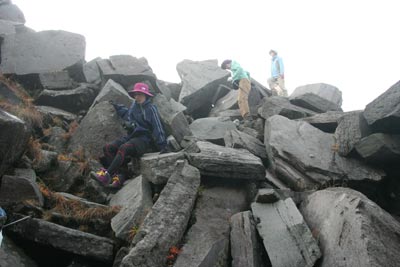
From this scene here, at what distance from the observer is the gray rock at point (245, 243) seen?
6852 mm

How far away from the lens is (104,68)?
632 inches

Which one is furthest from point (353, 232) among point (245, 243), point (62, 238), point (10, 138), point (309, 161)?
point (10, 138)

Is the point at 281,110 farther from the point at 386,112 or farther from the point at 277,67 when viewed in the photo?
the point at 277,67

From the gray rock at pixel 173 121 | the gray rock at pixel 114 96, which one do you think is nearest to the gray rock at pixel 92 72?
the gray rock at pixel 114 96

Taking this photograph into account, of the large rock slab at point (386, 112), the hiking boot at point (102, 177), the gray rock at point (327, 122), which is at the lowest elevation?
the hiking boot at point (102, 177)

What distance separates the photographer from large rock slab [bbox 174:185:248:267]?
686cm

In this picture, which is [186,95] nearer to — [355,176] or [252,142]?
[252,142]

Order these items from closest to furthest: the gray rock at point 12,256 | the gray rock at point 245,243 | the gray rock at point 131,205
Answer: the gray rock at point 12,256
the gray rock at point 245,243
the gray rock at point 131,205

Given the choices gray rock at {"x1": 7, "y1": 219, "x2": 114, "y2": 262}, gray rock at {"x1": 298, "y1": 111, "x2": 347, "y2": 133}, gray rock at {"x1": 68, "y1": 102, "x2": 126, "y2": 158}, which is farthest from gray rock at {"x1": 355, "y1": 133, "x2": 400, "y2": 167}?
gray rock at {"x1": 68, "y1": 102, "x2": 126, "y2": 158}

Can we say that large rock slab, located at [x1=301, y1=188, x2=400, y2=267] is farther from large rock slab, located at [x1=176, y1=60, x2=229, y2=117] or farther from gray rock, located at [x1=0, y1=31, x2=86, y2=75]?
gray rock, located at [x1=0, y1=31, x2=86, y2=75]

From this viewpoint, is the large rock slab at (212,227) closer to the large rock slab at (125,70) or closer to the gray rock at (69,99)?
the gray rock at (69,99)

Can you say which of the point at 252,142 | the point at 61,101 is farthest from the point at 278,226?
the point at 61,101

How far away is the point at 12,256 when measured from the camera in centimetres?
643

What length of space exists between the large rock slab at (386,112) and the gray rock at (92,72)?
1145cm
